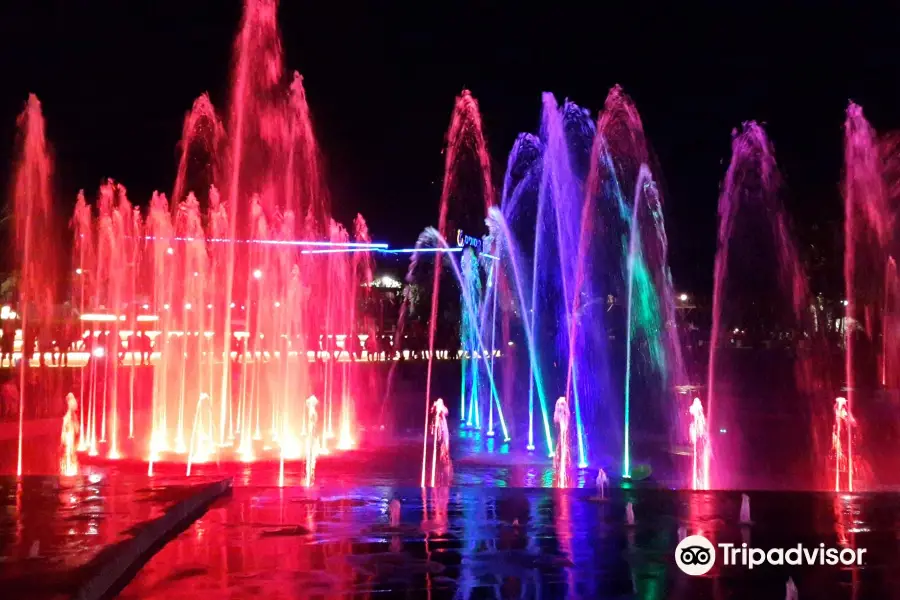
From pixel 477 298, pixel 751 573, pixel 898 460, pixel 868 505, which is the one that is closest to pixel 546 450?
pixel 898 460

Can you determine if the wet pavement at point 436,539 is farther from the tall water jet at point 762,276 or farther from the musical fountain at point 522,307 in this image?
the tall water jet at point 762,276

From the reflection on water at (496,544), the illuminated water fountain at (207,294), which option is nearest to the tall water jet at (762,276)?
the illuminated water fountain at (207,294)

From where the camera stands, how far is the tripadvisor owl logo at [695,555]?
7.38 meters

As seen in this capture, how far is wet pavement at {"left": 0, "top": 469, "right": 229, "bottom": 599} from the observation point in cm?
645

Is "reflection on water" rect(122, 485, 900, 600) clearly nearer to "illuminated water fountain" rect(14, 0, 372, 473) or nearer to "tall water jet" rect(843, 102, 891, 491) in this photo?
"illuminated water fountain" rect(14, 0, 372, 473)

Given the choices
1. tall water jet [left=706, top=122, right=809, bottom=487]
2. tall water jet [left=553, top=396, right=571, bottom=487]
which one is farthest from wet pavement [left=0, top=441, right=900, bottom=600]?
tall water jet [left=706, top=122, right=809, bottom=487]

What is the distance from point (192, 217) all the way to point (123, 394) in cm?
513

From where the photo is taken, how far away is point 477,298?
4509 centimetres

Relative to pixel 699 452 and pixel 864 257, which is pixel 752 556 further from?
pixel 864 257

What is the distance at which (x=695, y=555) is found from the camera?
773 centimetres

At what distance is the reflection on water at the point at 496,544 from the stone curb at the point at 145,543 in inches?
5.5

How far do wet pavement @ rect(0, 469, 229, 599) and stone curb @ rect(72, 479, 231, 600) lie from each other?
0.25 ft

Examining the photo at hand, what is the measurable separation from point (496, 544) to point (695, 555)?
5.65ft

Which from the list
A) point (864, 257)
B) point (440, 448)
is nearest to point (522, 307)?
point (440, 448)
